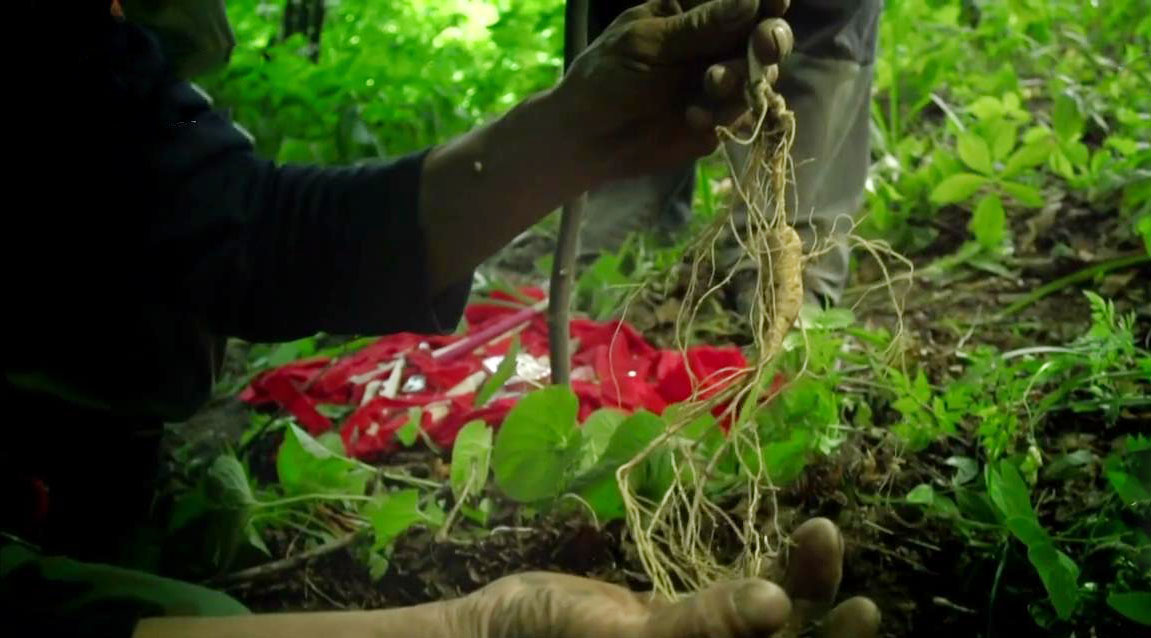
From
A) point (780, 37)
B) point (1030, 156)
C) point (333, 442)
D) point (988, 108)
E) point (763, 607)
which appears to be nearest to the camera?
point (763, 607)

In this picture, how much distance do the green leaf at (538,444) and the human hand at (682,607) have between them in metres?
0.14

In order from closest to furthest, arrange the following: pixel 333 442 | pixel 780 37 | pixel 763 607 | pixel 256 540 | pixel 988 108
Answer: pixel 763 607, pixel 780 37, pixel 256 540, pixel 333 442, pixel 988 108

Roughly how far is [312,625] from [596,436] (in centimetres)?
24

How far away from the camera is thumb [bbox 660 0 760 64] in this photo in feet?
2.22

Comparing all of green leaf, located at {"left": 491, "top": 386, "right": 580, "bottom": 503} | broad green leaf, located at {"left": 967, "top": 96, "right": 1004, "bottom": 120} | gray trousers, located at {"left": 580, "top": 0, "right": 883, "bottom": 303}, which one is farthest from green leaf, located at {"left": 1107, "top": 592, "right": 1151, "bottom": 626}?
broad green leaf, located at {"left": 967, "top": 96, "right": 1004, "bottom": 120}

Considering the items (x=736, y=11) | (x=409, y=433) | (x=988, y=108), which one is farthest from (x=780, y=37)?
(x=988, y=108)

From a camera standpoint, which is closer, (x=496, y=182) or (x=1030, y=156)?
(x=496, y=182)

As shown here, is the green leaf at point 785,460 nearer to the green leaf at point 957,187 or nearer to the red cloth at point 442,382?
the red cloth at point 442,382

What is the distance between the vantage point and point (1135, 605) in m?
0.68

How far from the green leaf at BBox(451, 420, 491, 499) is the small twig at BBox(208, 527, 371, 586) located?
0.08 meters

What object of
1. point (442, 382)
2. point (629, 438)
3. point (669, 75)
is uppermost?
point (669, 75)

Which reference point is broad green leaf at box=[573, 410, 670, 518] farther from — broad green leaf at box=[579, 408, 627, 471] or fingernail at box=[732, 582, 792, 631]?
fingernail at box=[732, 582, 792, 631]

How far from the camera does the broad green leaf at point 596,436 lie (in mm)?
884

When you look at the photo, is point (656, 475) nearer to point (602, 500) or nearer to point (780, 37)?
point (602, 500)
